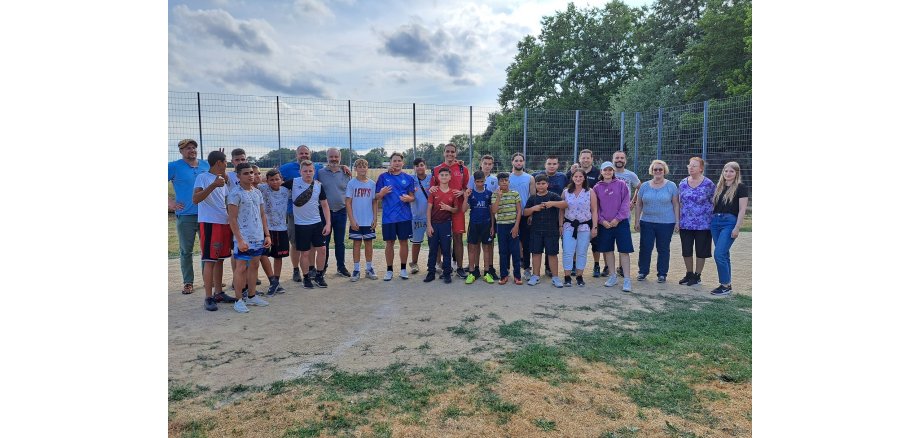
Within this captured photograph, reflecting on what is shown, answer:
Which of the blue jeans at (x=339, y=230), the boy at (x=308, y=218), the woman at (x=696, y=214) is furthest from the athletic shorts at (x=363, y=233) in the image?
the woman at (x=696, y=214)

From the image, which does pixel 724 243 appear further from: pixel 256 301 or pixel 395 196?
pixel 256 301

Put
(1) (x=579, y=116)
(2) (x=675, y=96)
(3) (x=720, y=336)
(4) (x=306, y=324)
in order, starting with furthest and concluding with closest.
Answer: (2) (x=675, y=96) < (1) (x=579, y=116) < (4) (x=306, y=324) < (3) (x=720, y=336)

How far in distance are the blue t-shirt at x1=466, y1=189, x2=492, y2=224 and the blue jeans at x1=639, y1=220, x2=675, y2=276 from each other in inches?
72.6

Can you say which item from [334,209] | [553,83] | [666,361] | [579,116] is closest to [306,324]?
[334,209]

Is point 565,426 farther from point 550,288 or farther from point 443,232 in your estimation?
point 443,232

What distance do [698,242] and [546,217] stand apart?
171 centimetres

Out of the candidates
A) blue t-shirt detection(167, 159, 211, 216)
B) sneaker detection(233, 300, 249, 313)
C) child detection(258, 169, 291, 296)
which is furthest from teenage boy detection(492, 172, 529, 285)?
blue t-shirt detection(167, 159, 211, 216)

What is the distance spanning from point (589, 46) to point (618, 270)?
2531 cm

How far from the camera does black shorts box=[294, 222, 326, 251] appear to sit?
557 cm

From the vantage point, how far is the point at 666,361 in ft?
10.9

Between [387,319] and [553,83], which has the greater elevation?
[553,83]

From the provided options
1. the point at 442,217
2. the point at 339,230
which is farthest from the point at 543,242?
the point at 339,230

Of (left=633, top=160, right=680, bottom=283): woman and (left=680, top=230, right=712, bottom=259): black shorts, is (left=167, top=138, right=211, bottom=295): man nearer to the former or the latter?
(left=633, top=160, right=680, bottom=283): woman

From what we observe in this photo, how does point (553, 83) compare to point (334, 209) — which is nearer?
point (334, 209)
